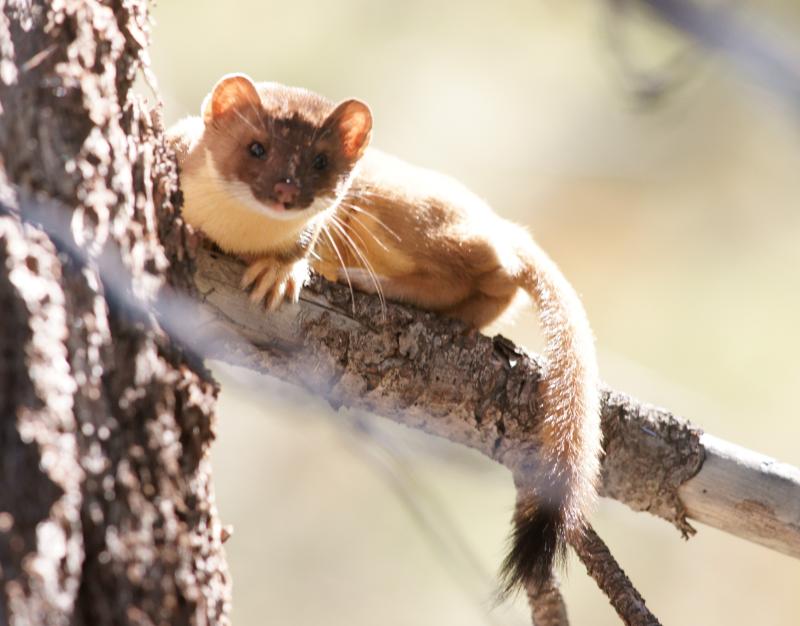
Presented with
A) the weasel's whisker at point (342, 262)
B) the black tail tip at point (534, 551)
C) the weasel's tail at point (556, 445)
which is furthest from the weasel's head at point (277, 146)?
the black tail tip at point (534, 551)

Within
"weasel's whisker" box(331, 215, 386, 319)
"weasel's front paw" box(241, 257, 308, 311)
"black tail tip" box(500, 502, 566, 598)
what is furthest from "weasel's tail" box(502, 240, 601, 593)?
"weasel's front paw" box(241, 257, 308, 311)

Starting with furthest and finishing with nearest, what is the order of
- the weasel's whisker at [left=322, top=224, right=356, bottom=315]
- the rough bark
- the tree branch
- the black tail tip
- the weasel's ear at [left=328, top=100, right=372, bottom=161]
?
1. the weasel's ear at [left=328, top=100, right=372, bottom=161]
2. the weasel's whisker at [left=322, top=224, right=356, bottom=315]
3. the tree branch
4. the black tail tip
5. the rough bark

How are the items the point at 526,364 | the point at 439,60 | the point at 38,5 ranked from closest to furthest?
the point at 38,5 → the point at 526,364 → the point at 439,60

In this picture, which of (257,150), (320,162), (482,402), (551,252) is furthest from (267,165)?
(551,252)

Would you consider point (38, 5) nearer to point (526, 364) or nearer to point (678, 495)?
point (526, 364)

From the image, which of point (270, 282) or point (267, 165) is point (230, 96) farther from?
point (270, 282)

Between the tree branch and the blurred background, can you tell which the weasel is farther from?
the blurred background

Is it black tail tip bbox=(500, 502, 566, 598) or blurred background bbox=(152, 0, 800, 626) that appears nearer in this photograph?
black tail tip bbox=(500, 502, 566, 598)

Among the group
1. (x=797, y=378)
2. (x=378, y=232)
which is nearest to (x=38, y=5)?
(x=378, y=232)
